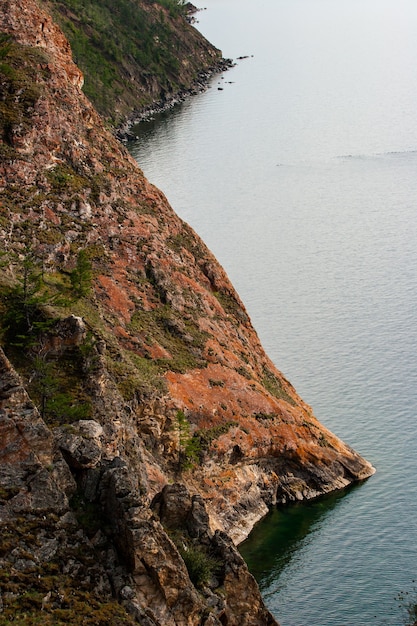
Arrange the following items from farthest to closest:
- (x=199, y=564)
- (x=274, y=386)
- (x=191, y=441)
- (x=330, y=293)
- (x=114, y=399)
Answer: (x=330, y=293) → (x=274, y=386) → (x=191, y=441) → (x=114, y=399) → (x=199, y=564)

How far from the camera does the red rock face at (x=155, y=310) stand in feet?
203

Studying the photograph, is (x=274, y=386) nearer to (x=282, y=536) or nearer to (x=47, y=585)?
(x=282, y=536)

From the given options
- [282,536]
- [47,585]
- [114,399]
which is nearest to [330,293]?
[282,536]

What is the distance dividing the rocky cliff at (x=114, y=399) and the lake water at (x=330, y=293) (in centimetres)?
371

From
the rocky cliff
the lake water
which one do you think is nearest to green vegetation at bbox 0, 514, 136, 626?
the rocky cliff

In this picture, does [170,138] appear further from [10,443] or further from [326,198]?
[10,443]

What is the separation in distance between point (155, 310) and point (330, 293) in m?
43.7

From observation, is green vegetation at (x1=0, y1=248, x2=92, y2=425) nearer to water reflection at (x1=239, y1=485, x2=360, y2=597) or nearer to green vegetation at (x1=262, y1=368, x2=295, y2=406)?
water reflection at (x1=239, y1=485, x2=360, y2=597)

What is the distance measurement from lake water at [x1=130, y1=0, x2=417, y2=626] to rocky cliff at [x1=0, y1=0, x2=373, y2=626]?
12.2ft

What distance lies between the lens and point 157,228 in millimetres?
75250

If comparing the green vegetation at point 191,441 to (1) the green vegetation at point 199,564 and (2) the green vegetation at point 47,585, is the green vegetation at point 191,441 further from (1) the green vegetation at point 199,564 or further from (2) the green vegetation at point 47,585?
(2) the green vegetation at point 47,585

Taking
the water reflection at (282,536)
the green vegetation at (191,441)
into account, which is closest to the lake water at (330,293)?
the water reflection at (282,536)

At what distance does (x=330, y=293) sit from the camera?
109 meters

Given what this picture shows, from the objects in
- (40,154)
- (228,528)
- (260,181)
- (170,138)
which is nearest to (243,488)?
(228,528)
